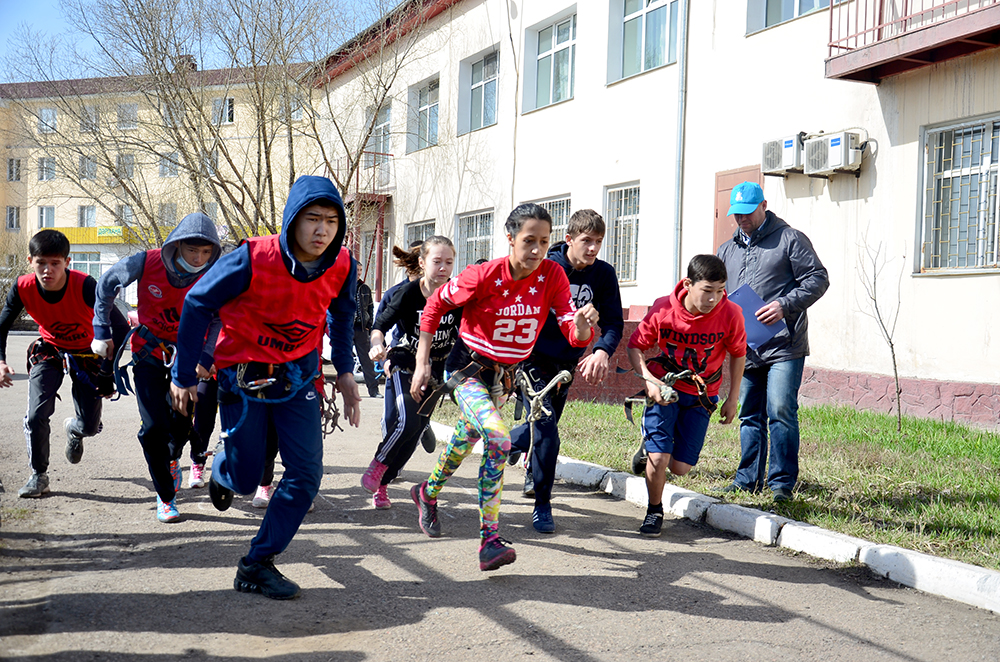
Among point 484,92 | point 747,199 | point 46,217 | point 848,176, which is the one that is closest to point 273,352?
point 747,199

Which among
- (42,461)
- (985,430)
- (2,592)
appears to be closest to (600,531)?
(2,592)

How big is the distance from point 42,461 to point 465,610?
3.82 metres

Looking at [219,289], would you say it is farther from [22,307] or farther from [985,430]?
[985,430]

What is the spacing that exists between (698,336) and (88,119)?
21.4 m

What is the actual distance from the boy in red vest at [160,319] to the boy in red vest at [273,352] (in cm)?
142

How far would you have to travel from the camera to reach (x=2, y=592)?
4.03m

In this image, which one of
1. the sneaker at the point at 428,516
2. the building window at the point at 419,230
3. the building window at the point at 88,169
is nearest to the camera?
the sneaker at the point at 428,516

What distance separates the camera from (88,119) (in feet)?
74.2

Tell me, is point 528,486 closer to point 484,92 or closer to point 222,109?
point 484,92

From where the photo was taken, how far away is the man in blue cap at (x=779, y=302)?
6.00m

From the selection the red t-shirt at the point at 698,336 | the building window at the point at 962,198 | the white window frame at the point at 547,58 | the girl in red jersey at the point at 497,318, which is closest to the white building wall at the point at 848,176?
the building window at the point at 962,198

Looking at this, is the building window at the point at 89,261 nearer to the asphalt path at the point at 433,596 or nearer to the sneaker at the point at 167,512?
the asphalt path at the point at 433,596

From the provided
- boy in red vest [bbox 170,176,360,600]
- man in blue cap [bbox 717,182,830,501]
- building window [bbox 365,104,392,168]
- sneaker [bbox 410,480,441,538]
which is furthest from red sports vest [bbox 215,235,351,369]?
building window [bbox 365,104,392,168]

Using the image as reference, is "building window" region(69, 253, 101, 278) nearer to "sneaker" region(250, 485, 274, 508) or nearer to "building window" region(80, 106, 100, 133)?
"building window" region(80, 106, 100, 133)
